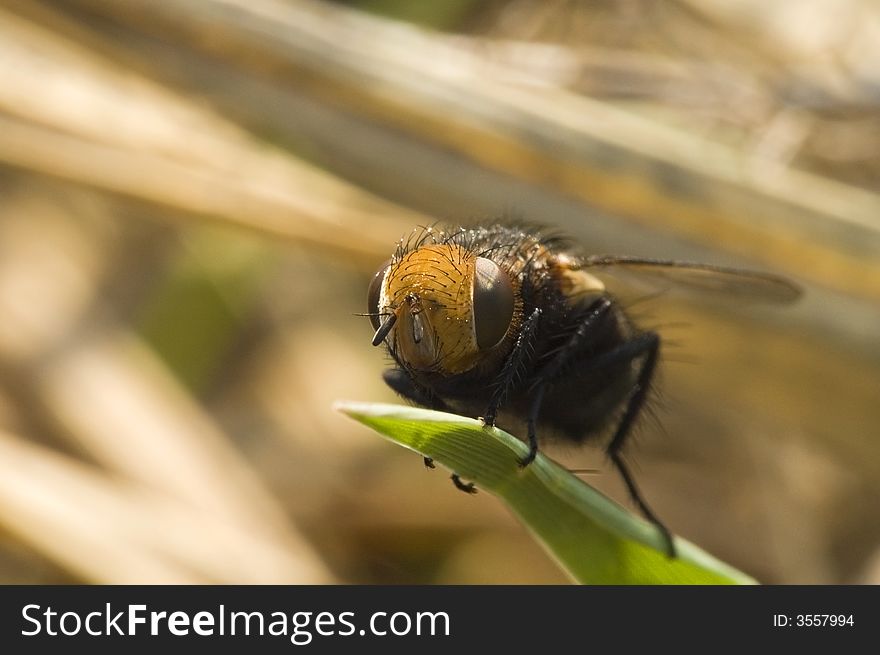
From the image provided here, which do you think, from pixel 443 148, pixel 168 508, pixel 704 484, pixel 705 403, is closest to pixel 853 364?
pixel 705 403

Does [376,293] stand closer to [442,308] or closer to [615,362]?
[442,308]

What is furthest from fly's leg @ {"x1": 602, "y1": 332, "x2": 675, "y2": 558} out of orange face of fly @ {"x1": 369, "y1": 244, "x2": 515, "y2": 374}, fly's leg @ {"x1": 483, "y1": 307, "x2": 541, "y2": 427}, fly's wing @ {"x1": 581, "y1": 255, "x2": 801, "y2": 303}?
orange face of fly @ {"x1": 369, "y1": 244, "x2": 515, "y2": 374}

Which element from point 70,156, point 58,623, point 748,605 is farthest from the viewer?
point 70,156

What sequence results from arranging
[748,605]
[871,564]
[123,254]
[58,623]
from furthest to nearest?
[123,254] → [871,564] → [58,623] → [748,605]

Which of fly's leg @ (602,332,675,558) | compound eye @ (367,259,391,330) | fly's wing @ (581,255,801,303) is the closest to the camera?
compound eye @ (367,259,391,330)

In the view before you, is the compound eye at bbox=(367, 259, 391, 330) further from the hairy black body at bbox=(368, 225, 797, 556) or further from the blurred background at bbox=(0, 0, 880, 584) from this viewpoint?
the blurred background at bbox=(0, 0, 880, 584)

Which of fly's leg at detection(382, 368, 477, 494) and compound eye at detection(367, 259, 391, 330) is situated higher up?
compound eye at detection(367, 259, 391, 330)

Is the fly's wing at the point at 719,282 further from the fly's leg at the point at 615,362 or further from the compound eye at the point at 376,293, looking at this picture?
the compound eye at the point at 376,293

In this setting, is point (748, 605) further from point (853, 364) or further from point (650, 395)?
point (853, 364)
